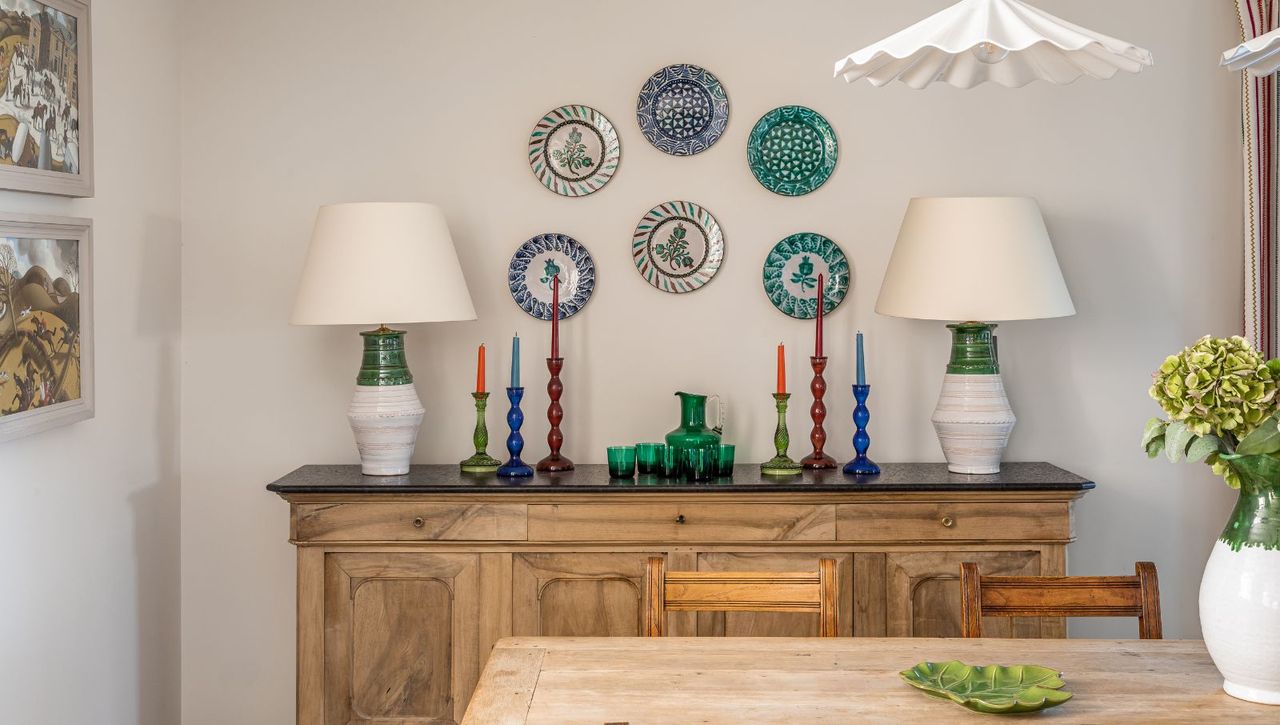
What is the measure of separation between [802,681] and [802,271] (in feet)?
5.62

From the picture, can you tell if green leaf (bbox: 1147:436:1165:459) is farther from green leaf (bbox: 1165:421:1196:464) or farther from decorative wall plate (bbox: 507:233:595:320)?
decorative wall plate (bbox: 507:233:595:320)

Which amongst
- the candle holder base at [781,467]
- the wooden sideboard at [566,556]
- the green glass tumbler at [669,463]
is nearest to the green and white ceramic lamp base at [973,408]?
the wooden sideboard at [566,556]

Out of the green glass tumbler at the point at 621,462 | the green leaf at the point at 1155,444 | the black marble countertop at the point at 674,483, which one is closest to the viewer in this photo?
the green leaf at the point at 1155,444

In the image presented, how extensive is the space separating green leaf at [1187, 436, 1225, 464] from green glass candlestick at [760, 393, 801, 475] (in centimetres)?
146

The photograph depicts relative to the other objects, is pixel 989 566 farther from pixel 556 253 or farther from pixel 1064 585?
pixel 556 253

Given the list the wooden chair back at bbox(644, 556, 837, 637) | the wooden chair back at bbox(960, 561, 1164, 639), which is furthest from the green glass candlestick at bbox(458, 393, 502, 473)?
the wooden chair back at bbox(960, 561, 1164, 639)

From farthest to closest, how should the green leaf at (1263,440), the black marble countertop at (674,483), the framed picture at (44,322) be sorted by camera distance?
the black marble countertop at (674,483)
the framed picture at (44,322)
the green leaf at (1263,440)

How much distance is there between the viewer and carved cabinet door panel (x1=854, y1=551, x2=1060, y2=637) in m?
2.96

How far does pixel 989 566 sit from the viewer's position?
9.71ft

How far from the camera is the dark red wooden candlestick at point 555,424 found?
3186mm

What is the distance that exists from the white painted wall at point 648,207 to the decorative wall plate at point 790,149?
0.05m

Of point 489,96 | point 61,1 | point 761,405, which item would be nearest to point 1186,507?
point 761,405

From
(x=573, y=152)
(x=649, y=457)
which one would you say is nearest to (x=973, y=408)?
(x=649, y=457)

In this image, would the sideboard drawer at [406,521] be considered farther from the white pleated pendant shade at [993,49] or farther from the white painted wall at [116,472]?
the white pleated pendant shade at [993,49]
